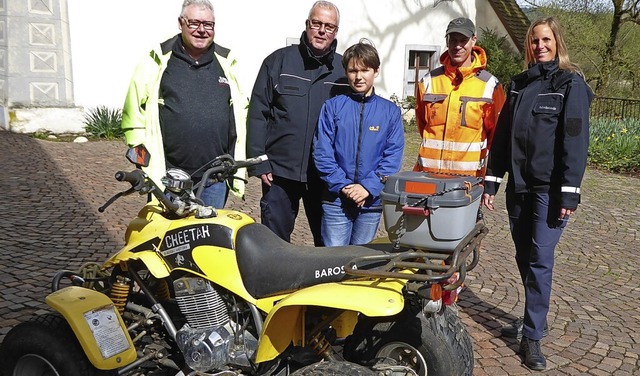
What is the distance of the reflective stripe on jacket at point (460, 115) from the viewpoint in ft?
12.9

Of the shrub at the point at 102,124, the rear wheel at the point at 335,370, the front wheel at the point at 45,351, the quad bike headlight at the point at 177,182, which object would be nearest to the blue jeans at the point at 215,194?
the quad bike headlight at the point at 177,182

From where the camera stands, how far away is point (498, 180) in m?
3.99

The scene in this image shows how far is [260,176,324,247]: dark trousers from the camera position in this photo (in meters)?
4.02

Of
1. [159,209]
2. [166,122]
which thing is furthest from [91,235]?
[159,209]

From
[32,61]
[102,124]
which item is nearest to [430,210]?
[102,124]

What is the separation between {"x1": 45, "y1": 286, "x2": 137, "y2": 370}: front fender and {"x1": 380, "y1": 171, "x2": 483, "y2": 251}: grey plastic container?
4.32 feet

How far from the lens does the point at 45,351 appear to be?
288 centimetres

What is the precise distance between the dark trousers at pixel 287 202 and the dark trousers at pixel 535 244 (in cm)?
120

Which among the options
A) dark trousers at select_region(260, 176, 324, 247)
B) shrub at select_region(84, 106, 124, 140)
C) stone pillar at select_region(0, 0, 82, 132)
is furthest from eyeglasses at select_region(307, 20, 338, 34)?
stone pillar at select_region(0, 0, 82, 132)

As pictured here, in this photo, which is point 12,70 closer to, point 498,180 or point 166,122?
point 166,122

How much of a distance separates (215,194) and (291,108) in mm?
704

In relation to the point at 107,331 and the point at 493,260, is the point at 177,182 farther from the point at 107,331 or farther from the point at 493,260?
the point at 493,260

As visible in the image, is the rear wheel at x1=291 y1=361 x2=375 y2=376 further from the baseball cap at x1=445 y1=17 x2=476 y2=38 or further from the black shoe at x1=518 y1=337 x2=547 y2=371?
the baseball cap at x1=445 y1=17 x2=476 y2=38

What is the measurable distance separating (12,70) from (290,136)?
10.1 meters
